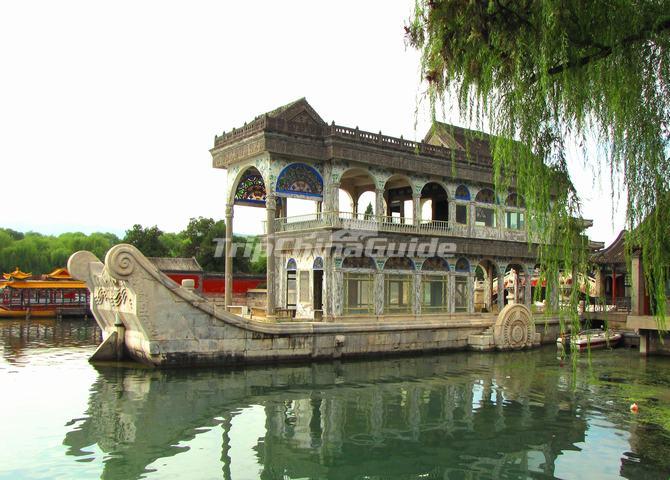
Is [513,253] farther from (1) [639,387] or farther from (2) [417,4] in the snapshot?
(2) [417,4]

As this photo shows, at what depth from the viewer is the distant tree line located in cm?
4556

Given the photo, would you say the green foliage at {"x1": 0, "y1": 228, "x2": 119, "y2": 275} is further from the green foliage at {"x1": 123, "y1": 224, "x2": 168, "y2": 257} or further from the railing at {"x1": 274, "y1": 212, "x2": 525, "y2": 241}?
the railing at {"x1": 274, "y1": 212, "x2": 525, "y2": 241}

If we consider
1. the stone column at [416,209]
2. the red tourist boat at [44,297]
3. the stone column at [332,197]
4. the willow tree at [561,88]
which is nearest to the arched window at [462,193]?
the stone column at [416,209]

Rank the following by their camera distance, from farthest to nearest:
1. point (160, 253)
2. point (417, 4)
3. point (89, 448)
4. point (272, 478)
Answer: point (160, 253) → point (89, 448) → point (272, 478) → point (417, 4)

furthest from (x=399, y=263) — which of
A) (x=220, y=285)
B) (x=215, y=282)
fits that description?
(x=215, y=282)

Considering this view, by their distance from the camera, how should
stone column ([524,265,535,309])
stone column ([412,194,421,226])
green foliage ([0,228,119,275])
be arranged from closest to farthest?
stone column ([412,194,421,226]), stone column ([524,265,535,309]), green foliage ([0,228,119,275])

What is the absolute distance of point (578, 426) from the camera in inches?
459

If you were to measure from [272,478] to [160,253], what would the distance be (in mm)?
39541

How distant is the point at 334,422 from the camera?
11.8m

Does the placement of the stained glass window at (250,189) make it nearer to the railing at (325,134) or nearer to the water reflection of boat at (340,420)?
the railing at (325,134)

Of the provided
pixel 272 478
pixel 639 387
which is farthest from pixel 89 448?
pixel 639 387

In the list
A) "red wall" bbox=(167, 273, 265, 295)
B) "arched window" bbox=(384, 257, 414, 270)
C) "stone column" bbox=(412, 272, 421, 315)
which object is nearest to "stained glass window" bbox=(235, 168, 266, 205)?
"arched window" bbox=(384, 257, 414, 270)

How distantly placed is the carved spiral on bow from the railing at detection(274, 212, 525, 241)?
6701mm

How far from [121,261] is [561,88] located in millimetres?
11674
